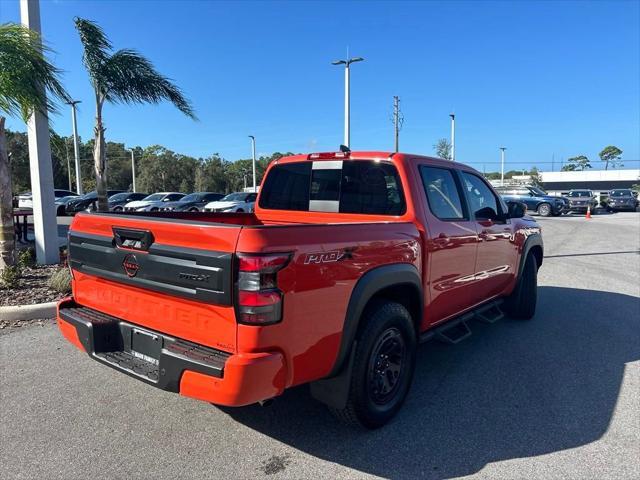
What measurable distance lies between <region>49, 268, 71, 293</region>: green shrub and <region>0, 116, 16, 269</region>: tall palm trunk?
1.13m

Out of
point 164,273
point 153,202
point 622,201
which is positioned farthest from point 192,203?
point 622,201

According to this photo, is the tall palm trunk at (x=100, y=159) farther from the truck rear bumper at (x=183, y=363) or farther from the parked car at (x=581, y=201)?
the parked car at (x=581, y=201)

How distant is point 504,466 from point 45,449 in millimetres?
2884

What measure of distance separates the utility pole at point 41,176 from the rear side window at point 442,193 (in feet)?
23.2

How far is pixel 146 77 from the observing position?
1105 centimetres

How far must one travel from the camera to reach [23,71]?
679 centimetres

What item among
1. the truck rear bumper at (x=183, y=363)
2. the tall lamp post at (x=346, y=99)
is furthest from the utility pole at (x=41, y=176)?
the tall lamp post at (x=346, y=99)

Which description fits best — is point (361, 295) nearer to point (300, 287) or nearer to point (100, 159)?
point (300, 287)

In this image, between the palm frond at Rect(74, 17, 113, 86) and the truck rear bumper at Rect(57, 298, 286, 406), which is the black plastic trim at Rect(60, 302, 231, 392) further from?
the palm frond at Rect(74, 17, 113, 86)

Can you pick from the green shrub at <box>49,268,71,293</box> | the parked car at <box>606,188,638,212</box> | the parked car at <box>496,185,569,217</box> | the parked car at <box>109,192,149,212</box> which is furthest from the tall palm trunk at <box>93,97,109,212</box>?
the parked car at <box>606,188,638,212</box>

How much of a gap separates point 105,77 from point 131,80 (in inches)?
23.1

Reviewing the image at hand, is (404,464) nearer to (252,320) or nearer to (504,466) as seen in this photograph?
(504,466)

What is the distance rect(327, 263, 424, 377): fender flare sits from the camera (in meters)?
2.80

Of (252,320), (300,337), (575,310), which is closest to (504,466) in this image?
(300,337)
